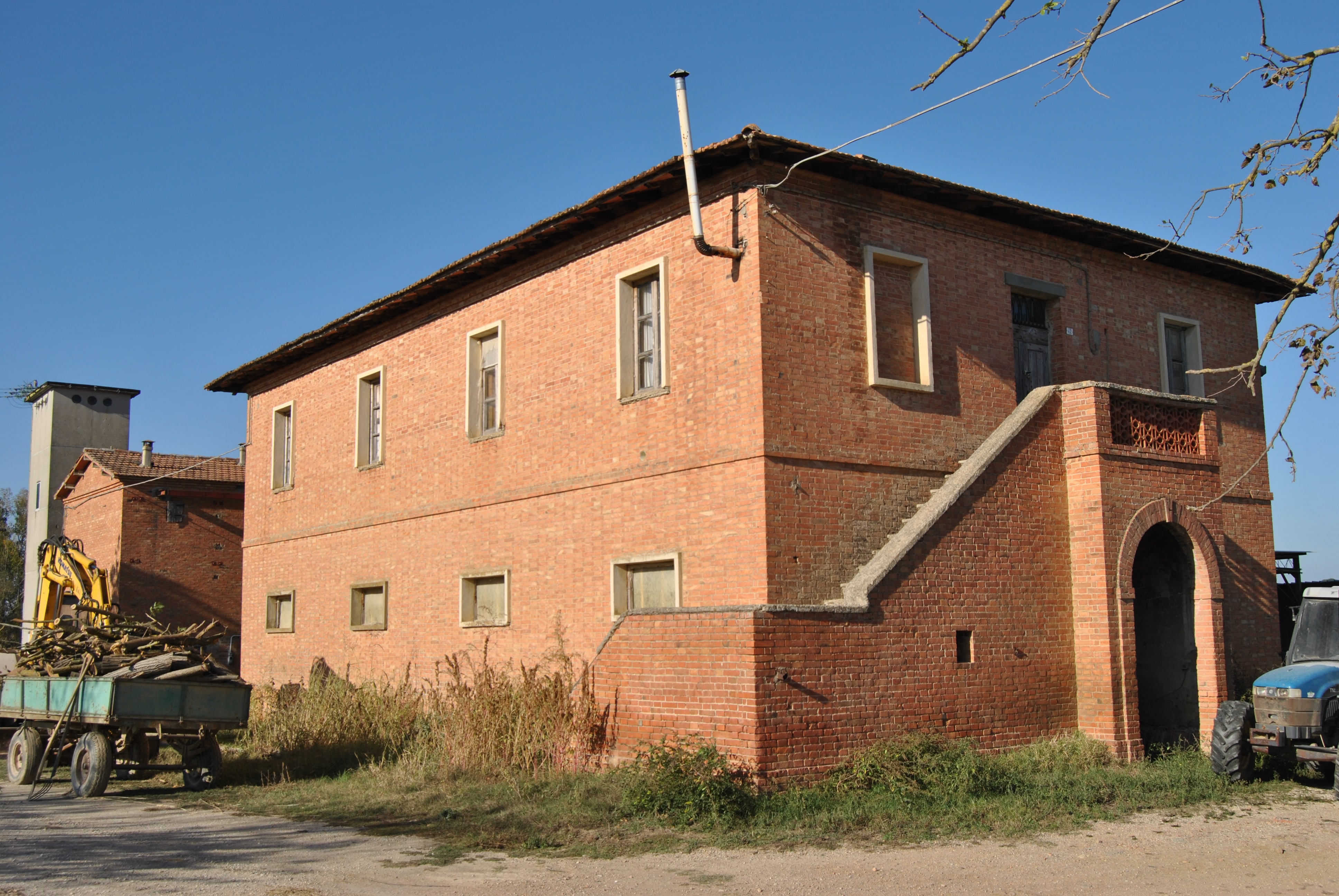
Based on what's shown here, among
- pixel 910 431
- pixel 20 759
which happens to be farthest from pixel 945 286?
pixel 20 759

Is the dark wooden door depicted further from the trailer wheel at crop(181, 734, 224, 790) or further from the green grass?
the trailer wheel at crop(181, 734, 224, 790)

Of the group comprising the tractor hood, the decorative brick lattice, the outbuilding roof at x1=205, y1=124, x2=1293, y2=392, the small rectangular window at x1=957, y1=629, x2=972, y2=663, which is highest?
the outbuilding roof at x1=205, y1=124, x2=1293, y2=392

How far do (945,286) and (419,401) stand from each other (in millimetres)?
8652

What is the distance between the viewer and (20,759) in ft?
47.6

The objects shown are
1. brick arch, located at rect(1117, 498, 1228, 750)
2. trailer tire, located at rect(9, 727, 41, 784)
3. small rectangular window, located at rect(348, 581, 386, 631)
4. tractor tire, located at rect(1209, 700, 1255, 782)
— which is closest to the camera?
tractor tire, located at rect(1209, 700, 1255, 782)

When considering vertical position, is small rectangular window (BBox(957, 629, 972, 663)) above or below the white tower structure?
below

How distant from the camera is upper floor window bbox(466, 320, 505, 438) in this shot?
17.0 metres

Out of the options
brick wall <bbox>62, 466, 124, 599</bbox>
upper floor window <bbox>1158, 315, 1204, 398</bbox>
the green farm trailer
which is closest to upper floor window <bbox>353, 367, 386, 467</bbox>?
the green farm trailer

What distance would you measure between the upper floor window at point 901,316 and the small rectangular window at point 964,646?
300 cm

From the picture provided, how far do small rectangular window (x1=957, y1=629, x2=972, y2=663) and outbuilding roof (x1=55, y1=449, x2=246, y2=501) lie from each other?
2104 cm

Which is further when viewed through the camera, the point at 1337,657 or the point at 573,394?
the point at 573,394

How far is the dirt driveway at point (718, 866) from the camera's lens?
7906 mm

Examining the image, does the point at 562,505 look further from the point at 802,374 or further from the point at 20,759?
the point at 20,759

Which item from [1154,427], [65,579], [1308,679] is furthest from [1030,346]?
[65,579]
